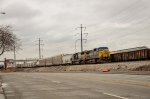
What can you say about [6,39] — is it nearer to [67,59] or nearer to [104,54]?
[104,54]

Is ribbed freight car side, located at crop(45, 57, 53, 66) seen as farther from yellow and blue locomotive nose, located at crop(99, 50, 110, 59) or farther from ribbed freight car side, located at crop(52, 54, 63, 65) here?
yellow and blue locomotive nose, located at crop(99, 50, 110, 59)

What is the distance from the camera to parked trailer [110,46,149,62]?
170 ft

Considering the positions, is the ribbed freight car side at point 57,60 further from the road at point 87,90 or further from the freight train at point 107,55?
the road at point 87,90

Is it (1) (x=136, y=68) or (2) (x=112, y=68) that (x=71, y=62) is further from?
(1) (x=136, y=68)

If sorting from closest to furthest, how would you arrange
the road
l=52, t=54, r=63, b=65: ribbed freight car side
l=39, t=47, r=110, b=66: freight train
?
1. the road
2. l=39, t=47, r=110, b=66: freight train
3. l=52, t=54, r=63, b=65: ribbed freight car side

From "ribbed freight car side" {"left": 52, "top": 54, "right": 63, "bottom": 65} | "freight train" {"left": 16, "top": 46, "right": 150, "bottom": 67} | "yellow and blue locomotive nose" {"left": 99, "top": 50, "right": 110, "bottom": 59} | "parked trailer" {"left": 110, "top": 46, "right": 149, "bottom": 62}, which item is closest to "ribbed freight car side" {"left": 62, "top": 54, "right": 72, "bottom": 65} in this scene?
"freight train" {"left": 16, "top": 46, "right": 150, "bottom": 67}

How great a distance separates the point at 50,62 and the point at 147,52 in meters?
59.9

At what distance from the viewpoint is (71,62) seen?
83.4m

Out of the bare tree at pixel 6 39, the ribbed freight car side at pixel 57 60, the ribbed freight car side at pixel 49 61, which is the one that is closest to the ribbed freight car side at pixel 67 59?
the ribbed freight car side at pixel 57 60

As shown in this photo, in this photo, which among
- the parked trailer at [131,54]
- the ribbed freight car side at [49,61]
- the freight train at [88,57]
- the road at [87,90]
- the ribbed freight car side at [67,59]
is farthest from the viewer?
the ribbed freight car side at [49,61]

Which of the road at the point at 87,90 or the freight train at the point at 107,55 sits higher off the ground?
the freight train at the point at 107,55

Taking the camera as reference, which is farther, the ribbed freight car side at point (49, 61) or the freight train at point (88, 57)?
the ribbed freight car side at point (49, 61)

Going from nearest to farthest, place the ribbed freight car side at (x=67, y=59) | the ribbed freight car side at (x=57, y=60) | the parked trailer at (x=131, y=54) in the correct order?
the parked trailer at (x=131, y=54) → the ribbed freight car side at (x=67, y=59) → the ribbed freight car side at (x=57, y=60)

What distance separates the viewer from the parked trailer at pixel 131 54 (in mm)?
51953
